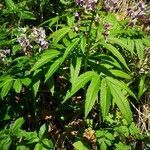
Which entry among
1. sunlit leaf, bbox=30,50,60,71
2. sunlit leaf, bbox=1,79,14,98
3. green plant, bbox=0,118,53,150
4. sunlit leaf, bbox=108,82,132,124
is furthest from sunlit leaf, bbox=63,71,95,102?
green plant, bbox=0,118,53,150

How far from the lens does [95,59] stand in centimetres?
304

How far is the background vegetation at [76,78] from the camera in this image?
8.73 ft

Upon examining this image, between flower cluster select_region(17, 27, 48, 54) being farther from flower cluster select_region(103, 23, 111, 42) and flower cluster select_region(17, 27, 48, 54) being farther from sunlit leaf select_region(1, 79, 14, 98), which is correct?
flower cluster select_region(103, 23, 111, 42)

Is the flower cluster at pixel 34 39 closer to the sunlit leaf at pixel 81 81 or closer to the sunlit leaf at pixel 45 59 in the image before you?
the sunlit leaf at pixel 45 59

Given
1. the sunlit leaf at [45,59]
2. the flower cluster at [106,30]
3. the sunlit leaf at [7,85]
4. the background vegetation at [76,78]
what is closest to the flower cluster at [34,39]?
the background vegetation at [76,78]

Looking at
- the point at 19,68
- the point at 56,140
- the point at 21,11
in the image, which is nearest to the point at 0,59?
the point at 19,68

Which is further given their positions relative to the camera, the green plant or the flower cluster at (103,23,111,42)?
the green plant

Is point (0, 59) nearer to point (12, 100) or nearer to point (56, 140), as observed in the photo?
point (12, 100)

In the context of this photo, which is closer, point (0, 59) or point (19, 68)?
point (19, 68)

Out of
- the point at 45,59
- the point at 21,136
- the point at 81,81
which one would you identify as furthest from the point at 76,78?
the point at 21,136

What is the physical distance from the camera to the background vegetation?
266cm

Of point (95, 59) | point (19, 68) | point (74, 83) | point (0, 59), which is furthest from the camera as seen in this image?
point (0, 59)

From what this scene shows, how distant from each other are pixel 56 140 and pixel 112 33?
1.40 metres

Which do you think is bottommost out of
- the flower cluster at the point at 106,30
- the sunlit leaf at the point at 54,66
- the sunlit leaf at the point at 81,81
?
the sunlit leaf at the point at 81,81
